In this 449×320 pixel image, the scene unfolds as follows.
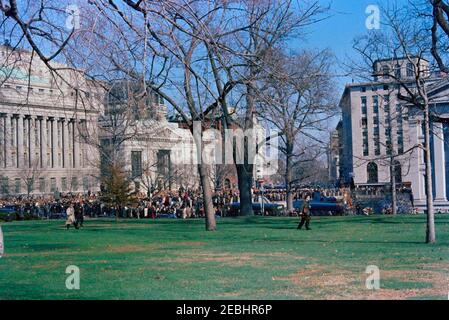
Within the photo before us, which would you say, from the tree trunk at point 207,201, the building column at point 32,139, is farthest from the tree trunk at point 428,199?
the building column at point 32,139

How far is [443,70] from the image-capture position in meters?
21.4

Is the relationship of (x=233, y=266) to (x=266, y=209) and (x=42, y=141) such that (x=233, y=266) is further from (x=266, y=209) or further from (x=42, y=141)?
(x=266, y=209)

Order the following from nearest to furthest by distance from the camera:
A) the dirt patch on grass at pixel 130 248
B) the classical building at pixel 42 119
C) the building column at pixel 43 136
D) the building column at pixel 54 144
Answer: the classical building at pixel 42 119 → the dirt patch on grass at pixel 130 248 → the building column at pixel 43 136 → the building column at pixel 54 144

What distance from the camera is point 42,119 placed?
21375mm

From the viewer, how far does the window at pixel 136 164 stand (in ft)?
150

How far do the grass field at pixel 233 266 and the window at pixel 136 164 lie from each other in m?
24.4

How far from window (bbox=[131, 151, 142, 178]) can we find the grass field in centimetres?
2445

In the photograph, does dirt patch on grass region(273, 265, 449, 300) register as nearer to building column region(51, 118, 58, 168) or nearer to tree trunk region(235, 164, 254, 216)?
building column region(51, 118, 58, 168)

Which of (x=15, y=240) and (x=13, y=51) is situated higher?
(x=13, y=51)

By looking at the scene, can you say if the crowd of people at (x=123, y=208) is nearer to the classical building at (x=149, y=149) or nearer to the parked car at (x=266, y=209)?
the parked car at (x=266, y=209)
